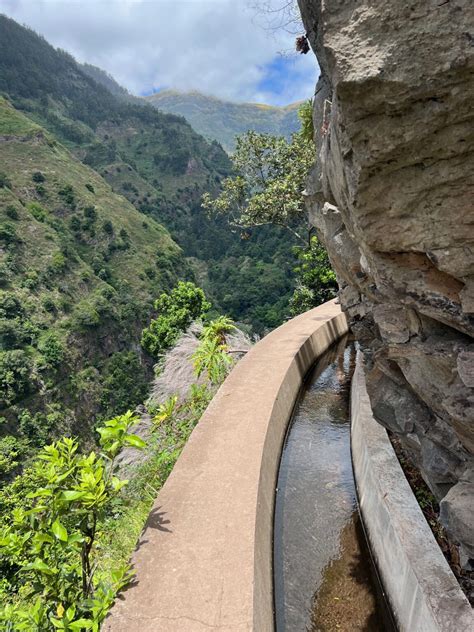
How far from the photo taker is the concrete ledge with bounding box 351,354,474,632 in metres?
3.51

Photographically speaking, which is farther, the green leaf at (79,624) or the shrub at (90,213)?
the shrub at (90,213)

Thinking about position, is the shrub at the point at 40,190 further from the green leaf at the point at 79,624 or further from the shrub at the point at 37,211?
the green leaf at the point at 79,624

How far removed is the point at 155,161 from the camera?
117 m

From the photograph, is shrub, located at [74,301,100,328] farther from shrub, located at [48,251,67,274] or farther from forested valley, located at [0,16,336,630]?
shrub, located at [48,251,67,274]

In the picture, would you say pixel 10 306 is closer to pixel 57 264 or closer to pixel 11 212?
pixel 57 264

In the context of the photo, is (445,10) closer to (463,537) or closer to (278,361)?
(463,537)

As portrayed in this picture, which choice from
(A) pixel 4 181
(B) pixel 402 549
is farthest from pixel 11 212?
(B) pixel 402 549

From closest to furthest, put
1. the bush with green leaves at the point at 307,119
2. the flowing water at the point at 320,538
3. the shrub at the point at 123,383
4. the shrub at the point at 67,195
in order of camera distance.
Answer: the flowing water at the point at 320,538 < the bush with green leaves at the point at 307,119 < the shrub at the point at 123,383 < the shrub at the point at 67,195

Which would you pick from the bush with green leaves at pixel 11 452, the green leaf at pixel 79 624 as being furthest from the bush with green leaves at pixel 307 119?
the bush with green leaves at pixel 11 452

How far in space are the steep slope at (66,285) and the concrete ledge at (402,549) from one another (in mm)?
36135

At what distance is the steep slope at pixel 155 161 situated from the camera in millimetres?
73562

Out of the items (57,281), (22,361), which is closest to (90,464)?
(22,361)

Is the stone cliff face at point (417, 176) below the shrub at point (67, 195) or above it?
below

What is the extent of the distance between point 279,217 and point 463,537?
50.6 feet
